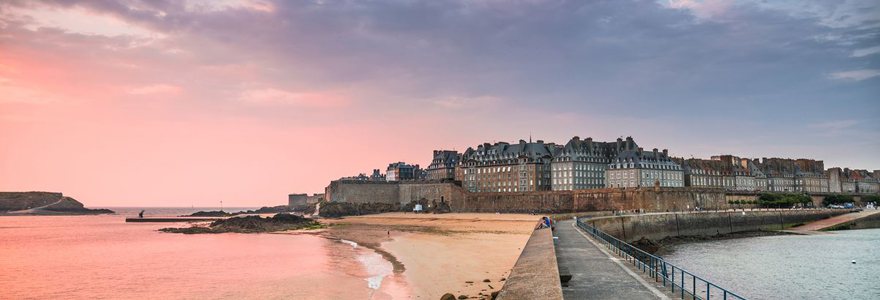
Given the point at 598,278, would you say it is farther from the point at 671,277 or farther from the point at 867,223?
the point at 867,223

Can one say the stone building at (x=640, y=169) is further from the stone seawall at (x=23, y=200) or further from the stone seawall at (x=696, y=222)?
the stone seawall at (x=23, y=200)

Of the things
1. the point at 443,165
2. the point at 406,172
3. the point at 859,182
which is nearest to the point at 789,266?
the point at 443,165

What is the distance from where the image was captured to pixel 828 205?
104 metres

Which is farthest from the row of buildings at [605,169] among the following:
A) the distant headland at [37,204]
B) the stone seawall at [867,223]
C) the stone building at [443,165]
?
the distant headland at [37,204]

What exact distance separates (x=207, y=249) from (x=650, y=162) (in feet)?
234

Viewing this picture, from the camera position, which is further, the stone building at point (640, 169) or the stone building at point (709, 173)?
the stone building at point (709, 173)

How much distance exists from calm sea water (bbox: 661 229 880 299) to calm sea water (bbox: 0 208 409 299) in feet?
56.1

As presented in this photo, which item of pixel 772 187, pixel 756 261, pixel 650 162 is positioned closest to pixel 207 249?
pixel 756 261

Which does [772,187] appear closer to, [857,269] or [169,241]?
[857,269]

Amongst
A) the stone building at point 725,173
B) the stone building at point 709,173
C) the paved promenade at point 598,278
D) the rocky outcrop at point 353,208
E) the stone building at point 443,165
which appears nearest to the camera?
the paved promenade at point 598,278

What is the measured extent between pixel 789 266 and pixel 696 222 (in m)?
27.3

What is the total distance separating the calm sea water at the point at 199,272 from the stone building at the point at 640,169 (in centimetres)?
6072

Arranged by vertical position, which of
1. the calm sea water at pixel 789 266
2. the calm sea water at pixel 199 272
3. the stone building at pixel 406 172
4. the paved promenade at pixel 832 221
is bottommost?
the calm sea water at pixel 789 266

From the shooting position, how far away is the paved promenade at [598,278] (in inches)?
582
